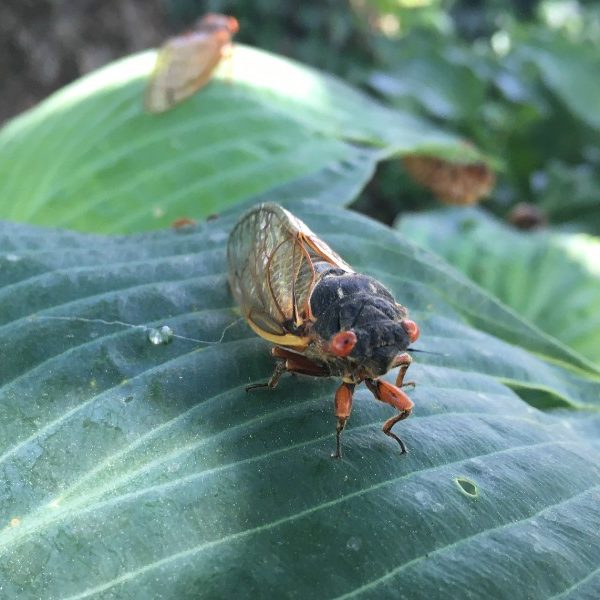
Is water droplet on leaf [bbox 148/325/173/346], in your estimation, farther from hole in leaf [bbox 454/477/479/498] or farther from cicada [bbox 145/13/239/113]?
cicada [bbox 145/13/239/113]

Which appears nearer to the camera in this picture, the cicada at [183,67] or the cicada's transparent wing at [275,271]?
the cicada's transparent wing at [275,271]

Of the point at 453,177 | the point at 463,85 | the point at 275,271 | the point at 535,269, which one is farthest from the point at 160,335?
the point at 463,85

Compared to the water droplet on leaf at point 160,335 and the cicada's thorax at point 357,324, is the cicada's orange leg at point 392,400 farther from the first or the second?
the water droplet on leaf at point 160,335

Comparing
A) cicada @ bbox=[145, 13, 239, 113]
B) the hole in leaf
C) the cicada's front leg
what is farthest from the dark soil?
the hole in leaf

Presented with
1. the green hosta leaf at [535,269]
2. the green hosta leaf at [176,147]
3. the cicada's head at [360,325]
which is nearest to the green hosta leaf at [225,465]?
the cicada's head at [360,325]

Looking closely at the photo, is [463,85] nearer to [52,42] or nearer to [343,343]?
[52,42]

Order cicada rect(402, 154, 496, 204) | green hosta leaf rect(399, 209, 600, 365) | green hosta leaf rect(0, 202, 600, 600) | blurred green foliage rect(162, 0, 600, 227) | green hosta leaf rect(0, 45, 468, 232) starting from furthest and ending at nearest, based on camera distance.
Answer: blurred green foliage rect(162, 0, 600, 227)
cicada rect(402, 154, 496, 204)
green hosta leaf rect(399, 209, 600, 365)
green hosta leaf rect(0, 45, 468, 232)
green hosta leaf rect(0, 202, 600, 600)
